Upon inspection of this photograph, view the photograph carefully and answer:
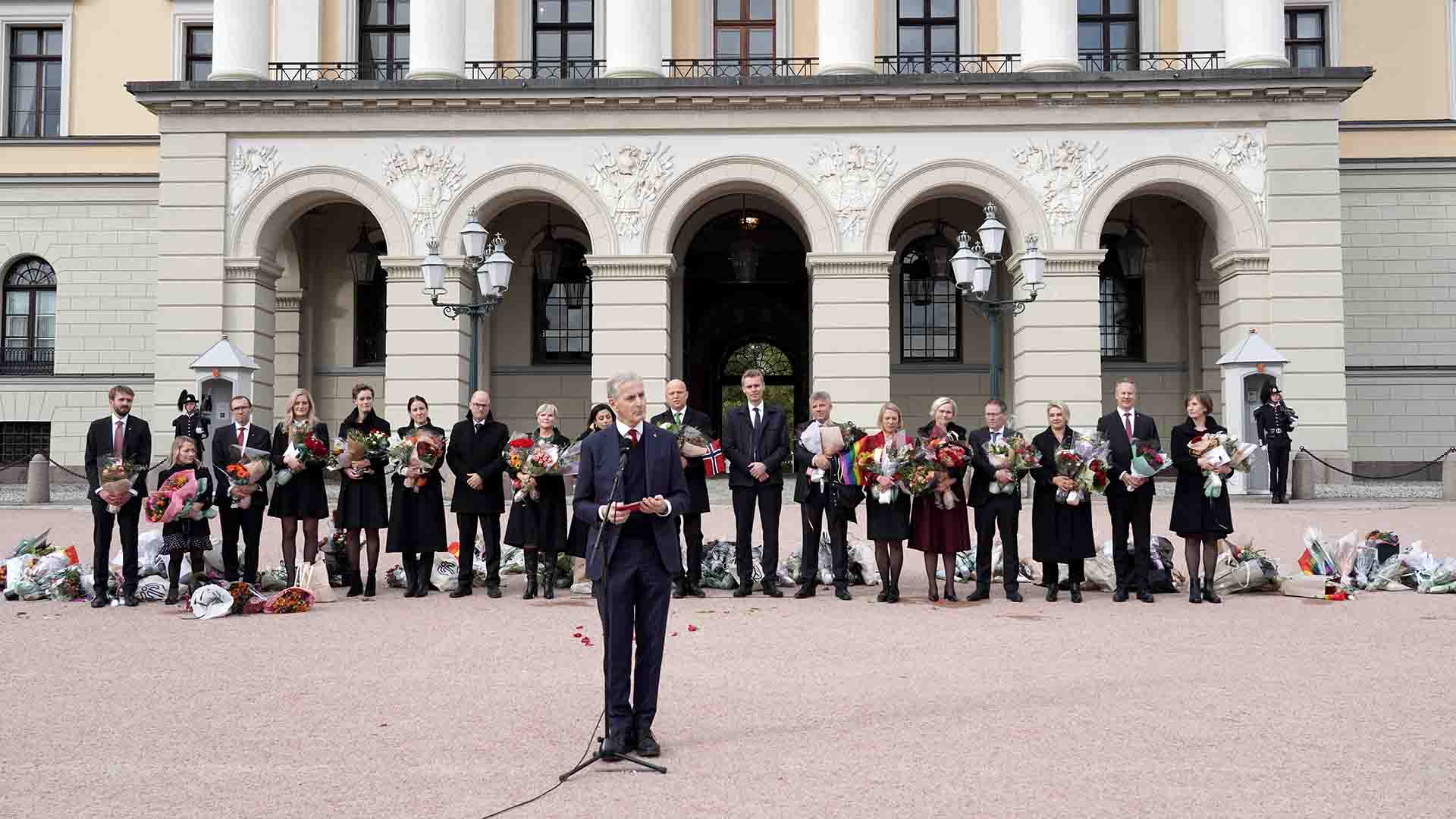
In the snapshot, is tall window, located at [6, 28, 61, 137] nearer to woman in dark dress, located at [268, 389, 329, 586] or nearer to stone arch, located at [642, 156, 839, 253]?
stone arch, located at [642, 156, 839, 253]

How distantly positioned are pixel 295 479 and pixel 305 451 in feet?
1.38

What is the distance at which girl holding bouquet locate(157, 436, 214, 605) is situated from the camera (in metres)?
11.2

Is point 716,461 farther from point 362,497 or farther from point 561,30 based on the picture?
point 561,30

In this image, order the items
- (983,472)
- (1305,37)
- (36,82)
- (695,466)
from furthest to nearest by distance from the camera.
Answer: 1. (36,82)
2. (1305,37)
3. (695,466)
4. (983,472)

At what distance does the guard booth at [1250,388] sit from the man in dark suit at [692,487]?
13.4 metres

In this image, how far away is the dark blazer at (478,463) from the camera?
1179cm

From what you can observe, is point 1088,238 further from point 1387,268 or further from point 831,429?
point 831,429

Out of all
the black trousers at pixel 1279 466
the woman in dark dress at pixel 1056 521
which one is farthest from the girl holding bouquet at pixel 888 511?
the black trousers at pixel 1279 466

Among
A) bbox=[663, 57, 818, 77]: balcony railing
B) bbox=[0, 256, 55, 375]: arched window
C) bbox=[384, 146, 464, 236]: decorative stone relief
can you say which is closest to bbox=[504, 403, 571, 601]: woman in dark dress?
bbox=[384, 146, 464, 236]: decorative stone relief

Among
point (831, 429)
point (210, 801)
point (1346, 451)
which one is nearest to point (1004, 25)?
point (1346, 451)

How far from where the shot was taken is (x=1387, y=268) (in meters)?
28.7

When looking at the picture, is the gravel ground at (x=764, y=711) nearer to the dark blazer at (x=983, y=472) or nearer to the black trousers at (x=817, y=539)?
the black trousers at (x=817, y=539)

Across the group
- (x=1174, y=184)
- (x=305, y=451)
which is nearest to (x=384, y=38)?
(x=1174, y=184)

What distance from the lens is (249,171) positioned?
24.3 meters
